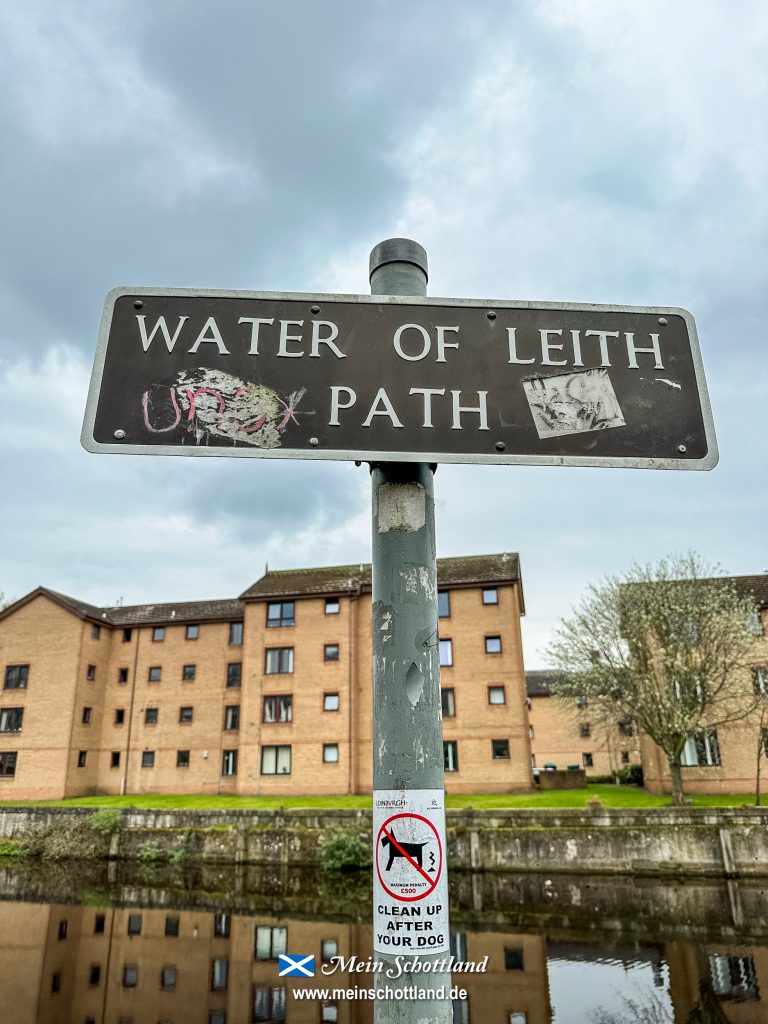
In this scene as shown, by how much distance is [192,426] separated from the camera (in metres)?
2.27

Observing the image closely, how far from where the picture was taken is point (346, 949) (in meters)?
17.4

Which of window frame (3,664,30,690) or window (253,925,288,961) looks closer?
window (253,925,288,961)

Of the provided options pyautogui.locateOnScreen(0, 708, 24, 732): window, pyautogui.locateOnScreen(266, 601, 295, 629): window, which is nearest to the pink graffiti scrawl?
pyautogui.locateOnScreen(266, 601, 295, 629): window

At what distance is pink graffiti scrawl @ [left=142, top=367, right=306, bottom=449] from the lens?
7.40ft

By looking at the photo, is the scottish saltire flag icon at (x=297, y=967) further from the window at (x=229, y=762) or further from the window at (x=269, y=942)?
the window at (x=229, y=762)

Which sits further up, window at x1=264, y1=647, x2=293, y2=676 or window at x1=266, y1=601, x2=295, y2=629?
window at x1=266, y1=601, x2=295, y2=629

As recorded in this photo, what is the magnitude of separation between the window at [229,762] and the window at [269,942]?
→ 23.6 metres

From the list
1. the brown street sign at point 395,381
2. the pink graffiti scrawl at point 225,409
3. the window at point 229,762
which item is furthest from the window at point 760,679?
the pink graffiti scrawl at point 225,409

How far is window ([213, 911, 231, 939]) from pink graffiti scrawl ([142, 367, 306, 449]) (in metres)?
21.4

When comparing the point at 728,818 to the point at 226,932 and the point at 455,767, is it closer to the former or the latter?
the point at 455,767

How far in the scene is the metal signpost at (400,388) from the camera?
2209 mm

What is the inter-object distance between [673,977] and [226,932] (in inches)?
475

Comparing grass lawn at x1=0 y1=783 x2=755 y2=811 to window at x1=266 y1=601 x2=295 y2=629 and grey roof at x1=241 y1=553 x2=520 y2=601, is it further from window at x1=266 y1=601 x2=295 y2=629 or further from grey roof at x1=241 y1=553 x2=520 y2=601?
grey roof at x1=241 y1=553 x2=520 y2=601

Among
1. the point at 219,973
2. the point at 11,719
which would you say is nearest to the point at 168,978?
the point at 219,973
